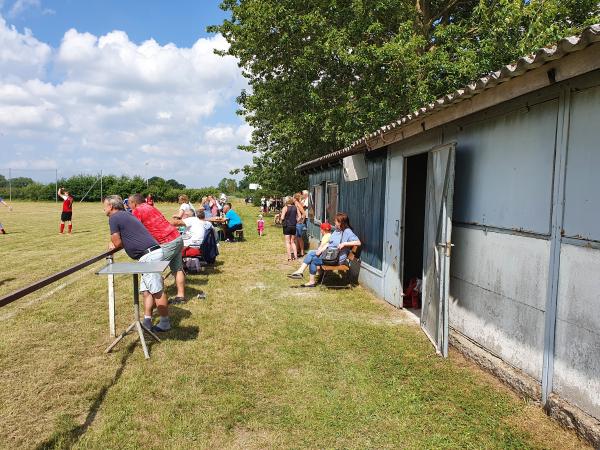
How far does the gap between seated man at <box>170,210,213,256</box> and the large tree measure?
737 centimetres

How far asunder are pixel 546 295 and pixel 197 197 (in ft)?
207

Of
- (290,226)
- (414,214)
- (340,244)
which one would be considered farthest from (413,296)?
(290,226)

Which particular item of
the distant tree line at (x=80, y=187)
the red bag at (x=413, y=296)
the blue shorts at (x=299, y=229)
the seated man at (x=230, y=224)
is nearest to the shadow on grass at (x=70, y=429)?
the red bag at (x=413, y=296)

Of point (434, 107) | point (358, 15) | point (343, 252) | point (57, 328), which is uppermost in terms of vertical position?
point (358, 15)

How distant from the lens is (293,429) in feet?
10.5

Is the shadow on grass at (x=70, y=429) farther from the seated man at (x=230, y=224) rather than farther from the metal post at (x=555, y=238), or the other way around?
the seated man at (x=230, y=224)

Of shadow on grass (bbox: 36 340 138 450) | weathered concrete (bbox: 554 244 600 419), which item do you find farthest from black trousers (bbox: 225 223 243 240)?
weathered concrete (bbox: 554 244 600 419)

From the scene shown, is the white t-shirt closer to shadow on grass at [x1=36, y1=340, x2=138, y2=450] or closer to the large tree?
shadow on grass at [x1=36, y1=340, x2=138, y2=450]

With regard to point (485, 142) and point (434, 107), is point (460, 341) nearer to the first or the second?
point (485, 142)

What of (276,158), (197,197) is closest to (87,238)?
(276,158)

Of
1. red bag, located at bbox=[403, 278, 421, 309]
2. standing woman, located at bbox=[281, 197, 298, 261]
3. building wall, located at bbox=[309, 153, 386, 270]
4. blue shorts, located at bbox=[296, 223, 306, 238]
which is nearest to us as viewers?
red bag, located at bbox=[403, 278, 421, 309]

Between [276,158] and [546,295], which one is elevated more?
[276,158]

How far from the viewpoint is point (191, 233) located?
8.55 meters

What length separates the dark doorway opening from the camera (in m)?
7.13
